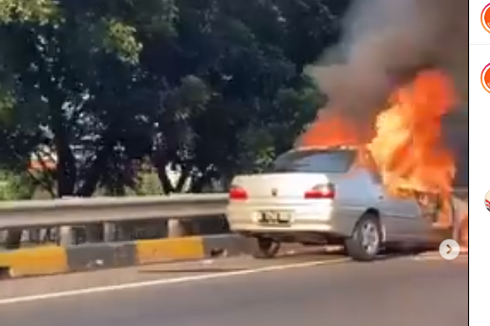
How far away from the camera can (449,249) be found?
2105 mm

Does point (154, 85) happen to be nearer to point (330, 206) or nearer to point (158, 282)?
point (330, 206)

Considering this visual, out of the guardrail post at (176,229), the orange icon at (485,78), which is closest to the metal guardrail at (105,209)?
the guardrail post at (176,229)

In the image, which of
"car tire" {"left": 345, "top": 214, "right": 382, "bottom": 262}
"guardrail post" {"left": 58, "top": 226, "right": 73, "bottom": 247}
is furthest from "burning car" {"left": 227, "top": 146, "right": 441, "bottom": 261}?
"guardrail post" {"left": 58, "top": 226, "right": 73, "bottom": 247}

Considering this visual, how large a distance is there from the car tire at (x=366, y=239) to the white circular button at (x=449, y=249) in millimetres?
362

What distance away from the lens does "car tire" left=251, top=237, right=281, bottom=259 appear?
9.97ft

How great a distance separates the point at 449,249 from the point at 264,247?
1079 mm

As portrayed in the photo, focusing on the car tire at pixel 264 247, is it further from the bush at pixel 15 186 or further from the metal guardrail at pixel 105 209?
the bush at pixel 15 186

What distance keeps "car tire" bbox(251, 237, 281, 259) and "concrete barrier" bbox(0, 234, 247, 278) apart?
2.2 inches

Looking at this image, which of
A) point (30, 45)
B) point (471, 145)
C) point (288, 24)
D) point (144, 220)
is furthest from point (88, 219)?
point (471, 145)

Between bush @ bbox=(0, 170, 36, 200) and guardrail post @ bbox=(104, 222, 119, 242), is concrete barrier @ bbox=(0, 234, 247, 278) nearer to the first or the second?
guardrail post @ bbox=(104, 222, 119, 242)

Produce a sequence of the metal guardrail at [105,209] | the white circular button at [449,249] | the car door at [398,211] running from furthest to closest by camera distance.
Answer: the metal guardrail at [105,209], the car door at [398,211], the white circular button at [449,249]

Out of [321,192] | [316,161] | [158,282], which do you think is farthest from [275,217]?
[158,282]

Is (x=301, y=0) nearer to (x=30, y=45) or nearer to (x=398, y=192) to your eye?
(x=398, y=192)

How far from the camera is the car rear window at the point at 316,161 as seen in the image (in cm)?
235
